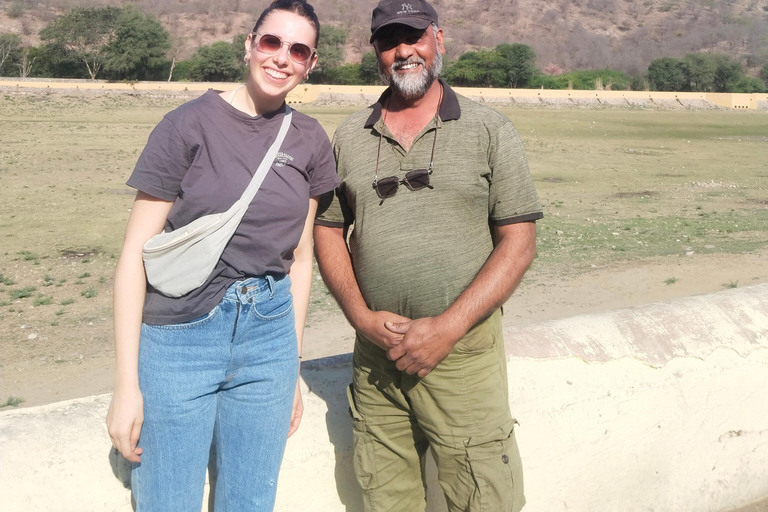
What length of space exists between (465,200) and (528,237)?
22 centimetres

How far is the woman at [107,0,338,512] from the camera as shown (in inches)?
69.9

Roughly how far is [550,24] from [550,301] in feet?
268

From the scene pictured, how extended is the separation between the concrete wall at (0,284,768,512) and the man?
7.2 inches

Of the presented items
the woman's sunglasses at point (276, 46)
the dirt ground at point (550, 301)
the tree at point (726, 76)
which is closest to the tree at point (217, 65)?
the tree at point (726, 76)

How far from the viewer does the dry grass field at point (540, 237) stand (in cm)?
618

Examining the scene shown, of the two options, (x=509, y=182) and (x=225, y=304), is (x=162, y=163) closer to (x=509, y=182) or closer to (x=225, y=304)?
(x=225, y=304)

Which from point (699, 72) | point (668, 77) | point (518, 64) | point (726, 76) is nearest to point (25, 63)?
point (518, 64)

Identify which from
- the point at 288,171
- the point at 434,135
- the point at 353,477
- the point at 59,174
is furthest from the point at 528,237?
the point at 59,174

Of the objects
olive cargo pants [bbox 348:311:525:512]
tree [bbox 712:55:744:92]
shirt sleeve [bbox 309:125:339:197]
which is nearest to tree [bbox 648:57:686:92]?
tree [bbox 712:55:744:92]

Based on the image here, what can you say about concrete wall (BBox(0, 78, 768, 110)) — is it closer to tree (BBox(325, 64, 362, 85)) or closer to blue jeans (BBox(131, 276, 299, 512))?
tree (BBox(325, 64, 362, 85))

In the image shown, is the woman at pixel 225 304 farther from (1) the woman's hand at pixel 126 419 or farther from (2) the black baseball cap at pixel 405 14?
(2) the black baseball cap at pixel 405 14

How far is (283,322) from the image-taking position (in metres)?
1.97

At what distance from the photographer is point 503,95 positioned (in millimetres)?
44906

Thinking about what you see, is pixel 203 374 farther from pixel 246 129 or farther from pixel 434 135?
pixel 434 135
